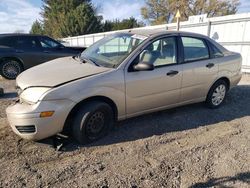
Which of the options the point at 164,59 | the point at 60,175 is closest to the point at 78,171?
the point at 60,175

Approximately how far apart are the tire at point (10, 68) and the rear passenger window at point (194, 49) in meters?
6.42

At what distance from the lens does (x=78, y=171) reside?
316 centimetres

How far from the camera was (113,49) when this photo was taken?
178 inches

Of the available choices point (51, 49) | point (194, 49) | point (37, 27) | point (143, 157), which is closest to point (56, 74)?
point (143, 157)

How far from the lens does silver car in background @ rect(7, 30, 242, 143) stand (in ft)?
11.3

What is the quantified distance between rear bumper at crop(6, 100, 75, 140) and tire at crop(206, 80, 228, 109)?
125 inches

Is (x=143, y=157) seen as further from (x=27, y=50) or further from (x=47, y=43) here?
(x=47, y=43)

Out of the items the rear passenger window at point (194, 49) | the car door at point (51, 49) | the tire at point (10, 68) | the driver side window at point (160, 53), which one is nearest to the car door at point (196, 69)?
the rear passenger window at point (194, 49)

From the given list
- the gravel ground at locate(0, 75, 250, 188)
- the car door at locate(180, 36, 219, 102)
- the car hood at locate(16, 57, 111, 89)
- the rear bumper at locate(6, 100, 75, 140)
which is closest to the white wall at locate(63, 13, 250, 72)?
the car door at locate(180, 36, 219, 102)

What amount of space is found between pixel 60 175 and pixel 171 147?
66.7 inches

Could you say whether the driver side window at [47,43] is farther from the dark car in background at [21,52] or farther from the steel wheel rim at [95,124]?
the steel wheel rim at [95,124]

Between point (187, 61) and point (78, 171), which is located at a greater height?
point (187, 61)

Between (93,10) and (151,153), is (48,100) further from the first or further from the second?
(93,10)

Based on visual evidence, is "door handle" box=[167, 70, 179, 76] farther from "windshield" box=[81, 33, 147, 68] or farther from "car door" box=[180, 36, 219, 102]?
"windshield" box=[81, 33, 147, 68]
